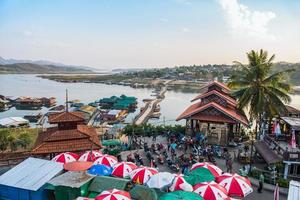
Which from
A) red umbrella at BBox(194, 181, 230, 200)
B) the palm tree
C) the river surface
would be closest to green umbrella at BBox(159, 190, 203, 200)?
red umbrella at BBox(194, 181, 230, 200)

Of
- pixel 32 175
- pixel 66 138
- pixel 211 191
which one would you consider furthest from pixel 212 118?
pixel 32 175

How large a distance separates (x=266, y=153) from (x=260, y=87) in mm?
6762

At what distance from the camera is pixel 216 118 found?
93.5 ft

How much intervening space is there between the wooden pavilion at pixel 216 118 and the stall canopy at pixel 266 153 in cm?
370

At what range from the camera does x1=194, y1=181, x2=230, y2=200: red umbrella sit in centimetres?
1341

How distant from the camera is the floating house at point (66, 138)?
2170 cm

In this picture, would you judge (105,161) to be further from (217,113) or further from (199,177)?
(217,113)

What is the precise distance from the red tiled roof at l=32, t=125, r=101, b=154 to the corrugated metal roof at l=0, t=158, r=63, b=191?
4824mm

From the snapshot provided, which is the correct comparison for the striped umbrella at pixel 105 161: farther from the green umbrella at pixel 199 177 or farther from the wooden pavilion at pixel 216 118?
the wooden pavilion at pixel 216 118

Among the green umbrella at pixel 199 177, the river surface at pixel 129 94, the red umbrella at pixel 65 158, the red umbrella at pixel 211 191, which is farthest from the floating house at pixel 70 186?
the river surface at pixel 129 94

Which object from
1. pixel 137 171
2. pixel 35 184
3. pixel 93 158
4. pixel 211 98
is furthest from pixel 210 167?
pixel 211 98

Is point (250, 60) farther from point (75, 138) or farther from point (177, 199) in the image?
point (177, 199)

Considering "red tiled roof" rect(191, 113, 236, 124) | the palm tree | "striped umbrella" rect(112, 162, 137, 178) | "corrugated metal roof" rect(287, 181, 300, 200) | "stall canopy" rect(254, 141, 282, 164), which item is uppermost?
the palm tree

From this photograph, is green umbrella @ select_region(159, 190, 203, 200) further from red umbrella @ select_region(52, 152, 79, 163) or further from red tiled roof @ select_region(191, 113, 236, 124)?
red tiled roof @ select_region(191, 113, 236, 124)
